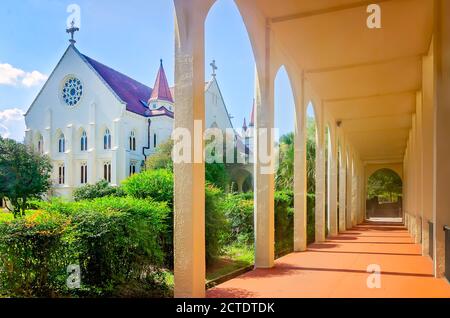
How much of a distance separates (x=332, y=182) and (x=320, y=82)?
5229mm

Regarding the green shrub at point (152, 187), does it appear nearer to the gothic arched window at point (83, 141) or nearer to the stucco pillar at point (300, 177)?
the stucco pillar at point (300, 177)

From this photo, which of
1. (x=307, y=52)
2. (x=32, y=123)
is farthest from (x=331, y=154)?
(x=32, y=123)

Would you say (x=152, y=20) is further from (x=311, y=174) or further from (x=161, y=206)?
(x=311, y=174)

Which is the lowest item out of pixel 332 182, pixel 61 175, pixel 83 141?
pixel 332 182

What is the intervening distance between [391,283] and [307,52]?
534 cm

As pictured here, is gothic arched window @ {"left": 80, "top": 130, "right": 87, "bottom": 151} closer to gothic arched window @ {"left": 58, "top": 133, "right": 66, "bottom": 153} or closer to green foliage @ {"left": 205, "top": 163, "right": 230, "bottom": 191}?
gothic arched window @ {"left": 58, "top": 133, "right": 66, "bottom": 153}

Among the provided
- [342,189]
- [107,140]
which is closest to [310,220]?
[342,189]

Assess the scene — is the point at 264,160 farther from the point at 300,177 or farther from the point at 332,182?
the point at 332,182

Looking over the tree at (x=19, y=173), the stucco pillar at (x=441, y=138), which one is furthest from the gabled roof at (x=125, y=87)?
the stucco pillar at (x=441, y=138)

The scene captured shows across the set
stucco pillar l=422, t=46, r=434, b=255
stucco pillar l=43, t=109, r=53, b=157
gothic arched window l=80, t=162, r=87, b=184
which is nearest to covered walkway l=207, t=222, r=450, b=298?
stucco pillar l=422, t=46, r=434, b=255

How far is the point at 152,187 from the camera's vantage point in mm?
6863

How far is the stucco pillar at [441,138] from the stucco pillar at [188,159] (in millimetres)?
3987

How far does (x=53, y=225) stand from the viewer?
4.36m

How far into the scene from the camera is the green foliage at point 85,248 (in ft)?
13.6
